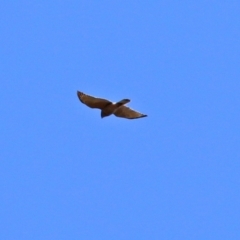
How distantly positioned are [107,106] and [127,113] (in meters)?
0.78

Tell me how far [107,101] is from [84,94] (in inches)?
26.4

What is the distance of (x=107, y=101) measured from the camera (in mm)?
43031

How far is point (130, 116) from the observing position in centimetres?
4378

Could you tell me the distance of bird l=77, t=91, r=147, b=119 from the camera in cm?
4300

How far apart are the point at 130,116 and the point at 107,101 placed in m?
1.07

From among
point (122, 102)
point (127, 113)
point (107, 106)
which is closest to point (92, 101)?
point (107, 106)

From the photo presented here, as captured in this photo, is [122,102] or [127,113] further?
[127,113]

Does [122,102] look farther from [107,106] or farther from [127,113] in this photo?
[127,113]

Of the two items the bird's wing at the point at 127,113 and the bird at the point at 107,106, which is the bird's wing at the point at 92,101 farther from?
the bird's wing at the point at 127,113

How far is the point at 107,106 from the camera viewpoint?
142ft

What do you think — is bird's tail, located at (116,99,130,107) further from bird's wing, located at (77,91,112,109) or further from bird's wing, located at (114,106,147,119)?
bird's wing, located at (114,106,147,119)

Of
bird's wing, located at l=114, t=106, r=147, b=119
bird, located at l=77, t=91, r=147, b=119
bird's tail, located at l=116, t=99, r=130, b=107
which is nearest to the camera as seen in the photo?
bird's tail, located at l=116, t=99, r=130, b=107

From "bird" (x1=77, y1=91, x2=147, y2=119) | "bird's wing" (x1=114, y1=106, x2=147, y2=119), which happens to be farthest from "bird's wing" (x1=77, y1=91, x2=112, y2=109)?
"bird's wing" (x1=114, y1=106, x2=147, y2=119)

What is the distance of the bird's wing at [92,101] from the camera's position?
141 feet
